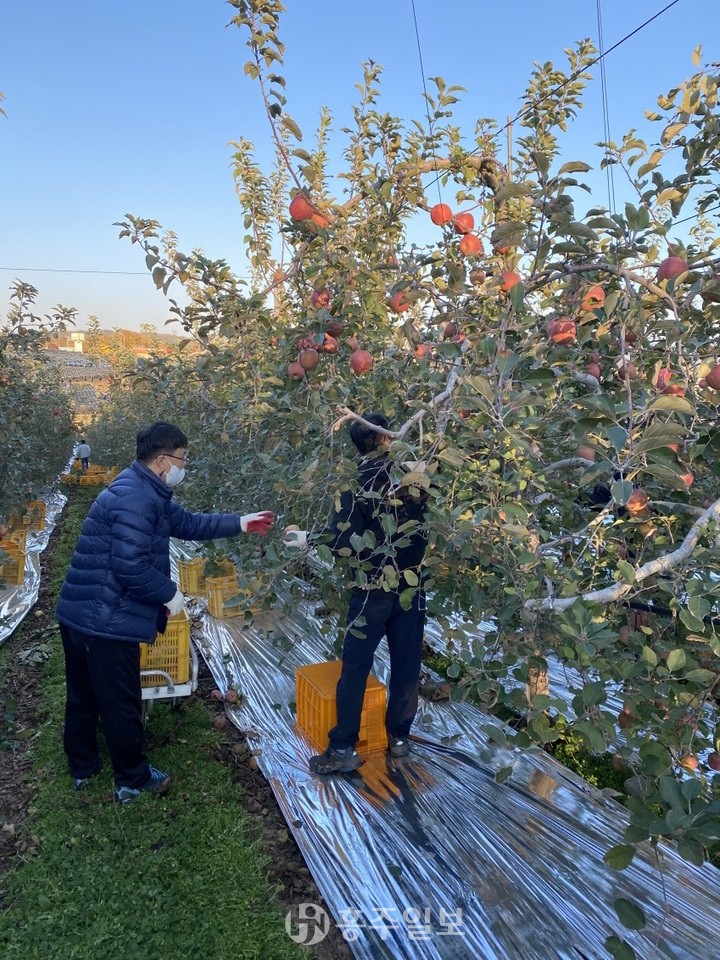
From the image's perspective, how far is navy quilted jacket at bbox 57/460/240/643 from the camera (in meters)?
2.44

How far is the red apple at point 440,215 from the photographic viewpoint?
1896mm

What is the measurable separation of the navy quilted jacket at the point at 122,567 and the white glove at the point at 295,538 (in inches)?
27.6

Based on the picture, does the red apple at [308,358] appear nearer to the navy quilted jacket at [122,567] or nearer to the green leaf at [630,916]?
the navy quilted jacket at [122,567]

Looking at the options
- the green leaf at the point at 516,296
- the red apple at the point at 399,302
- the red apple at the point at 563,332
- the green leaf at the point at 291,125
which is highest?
the green leaf at the point at 291,125

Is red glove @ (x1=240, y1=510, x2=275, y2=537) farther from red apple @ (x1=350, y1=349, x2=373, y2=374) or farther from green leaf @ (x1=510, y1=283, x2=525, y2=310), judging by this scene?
green leaf @ (x1=510, y1=283, x2=525, y2=310)

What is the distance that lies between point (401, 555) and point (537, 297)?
3.52 feet

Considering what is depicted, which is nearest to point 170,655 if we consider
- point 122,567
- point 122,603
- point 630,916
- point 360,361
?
point 122,603

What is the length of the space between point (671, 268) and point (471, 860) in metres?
1.93

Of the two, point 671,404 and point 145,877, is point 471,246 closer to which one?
point 671,404

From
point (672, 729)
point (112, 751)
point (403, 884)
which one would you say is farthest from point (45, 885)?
point (672, 729)

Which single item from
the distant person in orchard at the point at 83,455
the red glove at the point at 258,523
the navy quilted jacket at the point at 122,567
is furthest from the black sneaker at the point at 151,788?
the distant person in orchard at the point at 83,455

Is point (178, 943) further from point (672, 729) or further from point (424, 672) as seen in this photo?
point (424, 672)

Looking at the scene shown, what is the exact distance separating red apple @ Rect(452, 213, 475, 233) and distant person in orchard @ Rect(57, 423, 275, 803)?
1348 mm

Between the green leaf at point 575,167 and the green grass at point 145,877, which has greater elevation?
the green leaf at point 575,167
